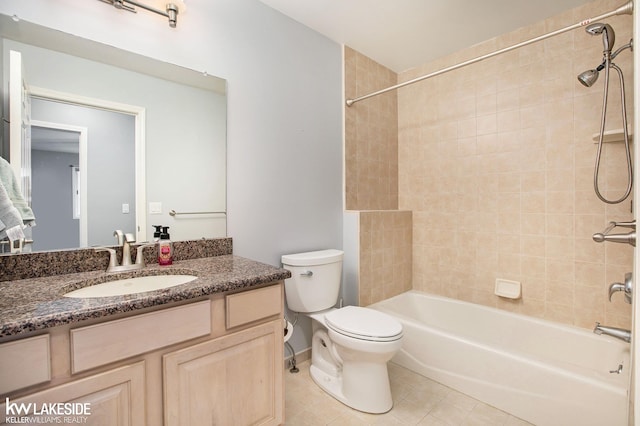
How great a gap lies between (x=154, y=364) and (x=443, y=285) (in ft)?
7.39

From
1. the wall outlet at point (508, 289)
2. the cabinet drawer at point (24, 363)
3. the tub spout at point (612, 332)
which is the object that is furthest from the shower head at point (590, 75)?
the cabinet drawer at point (24, 363)

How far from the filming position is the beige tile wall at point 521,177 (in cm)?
192

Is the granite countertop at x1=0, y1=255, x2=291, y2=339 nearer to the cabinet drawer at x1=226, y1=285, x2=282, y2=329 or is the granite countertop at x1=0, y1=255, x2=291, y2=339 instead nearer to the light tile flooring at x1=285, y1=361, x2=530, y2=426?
the cabinet drawer at x1=226, y1=285, x2=282, y2=329

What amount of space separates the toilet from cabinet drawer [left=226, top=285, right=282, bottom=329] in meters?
0.51

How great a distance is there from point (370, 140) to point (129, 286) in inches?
78.8

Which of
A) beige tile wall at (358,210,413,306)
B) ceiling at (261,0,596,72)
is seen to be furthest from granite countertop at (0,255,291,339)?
ceiling at (261,0,596,72)

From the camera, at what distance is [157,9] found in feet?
4.93

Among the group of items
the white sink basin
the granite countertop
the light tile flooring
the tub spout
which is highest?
the granite countertop

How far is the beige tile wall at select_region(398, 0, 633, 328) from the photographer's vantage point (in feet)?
6.28

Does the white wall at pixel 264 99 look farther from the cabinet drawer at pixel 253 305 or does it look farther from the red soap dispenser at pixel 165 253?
the cabinet drawer at pixel 253 305

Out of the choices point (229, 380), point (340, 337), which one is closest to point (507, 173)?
point (340, 337)

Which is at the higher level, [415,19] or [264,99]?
[415,19]

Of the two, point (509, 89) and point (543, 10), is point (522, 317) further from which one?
point (543, 10)

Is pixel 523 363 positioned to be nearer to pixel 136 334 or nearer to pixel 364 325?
pixel 364 325
